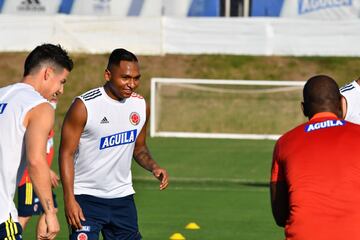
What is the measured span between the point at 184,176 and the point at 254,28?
14326 mm

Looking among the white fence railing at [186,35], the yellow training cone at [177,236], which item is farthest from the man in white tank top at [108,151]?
the white fence railing at [186,35]

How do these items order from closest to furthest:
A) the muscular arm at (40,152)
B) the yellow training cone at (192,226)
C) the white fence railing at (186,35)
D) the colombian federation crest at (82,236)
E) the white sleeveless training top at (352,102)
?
the muscular arm at (40,152)
the colombian federation crest at (82,236)
the white sleeveless training top at (352,102)
the yellow training cone at (192,226)
the white fence railing at (186,35)

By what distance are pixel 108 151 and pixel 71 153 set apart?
0.34 meters

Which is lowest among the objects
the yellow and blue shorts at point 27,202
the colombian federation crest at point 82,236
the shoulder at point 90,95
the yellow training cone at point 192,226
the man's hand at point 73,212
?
the yellow training cone at point 192,226

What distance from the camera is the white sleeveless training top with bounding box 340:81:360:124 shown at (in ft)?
28.7

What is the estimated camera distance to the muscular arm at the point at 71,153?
314 inches

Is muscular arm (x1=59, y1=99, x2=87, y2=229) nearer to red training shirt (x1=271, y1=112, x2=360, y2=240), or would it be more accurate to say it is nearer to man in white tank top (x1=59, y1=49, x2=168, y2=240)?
man in white tank top (x1=59, y1=49, x2=168, y2=240)

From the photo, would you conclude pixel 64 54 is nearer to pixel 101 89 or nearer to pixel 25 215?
pixel 101 89

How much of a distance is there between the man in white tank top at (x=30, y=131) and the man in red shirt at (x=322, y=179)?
144cm

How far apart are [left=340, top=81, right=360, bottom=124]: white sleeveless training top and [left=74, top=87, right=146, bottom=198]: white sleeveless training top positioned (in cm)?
166

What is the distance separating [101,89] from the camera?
854cm

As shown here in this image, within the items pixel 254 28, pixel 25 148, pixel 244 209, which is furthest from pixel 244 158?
A: pixel 25 148

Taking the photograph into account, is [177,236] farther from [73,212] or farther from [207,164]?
[207,164]

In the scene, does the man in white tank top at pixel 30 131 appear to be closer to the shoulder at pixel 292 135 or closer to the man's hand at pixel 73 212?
the man's hand at pixel 73 212
